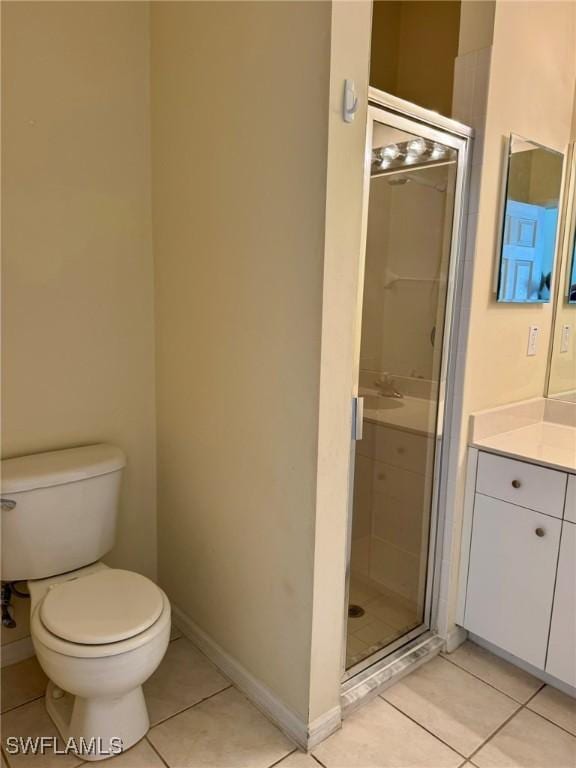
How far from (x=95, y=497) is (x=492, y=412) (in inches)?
58.6

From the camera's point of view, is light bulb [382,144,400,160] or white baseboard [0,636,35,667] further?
white baseboard [0,636,35,667]

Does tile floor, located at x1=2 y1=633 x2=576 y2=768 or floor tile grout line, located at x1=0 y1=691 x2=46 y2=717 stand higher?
tile floor, located at x1=2 y1=633 x2=576 y2=768

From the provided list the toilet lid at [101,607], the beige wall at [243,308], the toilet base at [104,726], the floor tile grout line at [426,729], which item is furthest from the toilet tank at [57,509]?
the floor tile grout line at [426,729]

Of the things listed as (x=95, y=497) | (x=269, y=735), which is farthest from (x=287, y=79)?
(x=269, y=735)

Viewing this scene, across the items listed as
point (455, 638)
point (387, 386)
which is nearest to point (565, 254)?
point (387, 386)

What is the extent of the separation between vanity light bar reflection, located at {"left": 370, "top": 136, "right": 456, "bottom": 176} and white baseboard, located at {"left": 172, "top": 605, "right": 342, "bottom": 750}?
5.57 feet

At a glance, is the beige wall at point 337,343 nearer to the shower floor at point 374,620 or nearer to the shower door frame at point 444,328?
the shower door frame at point 444,328

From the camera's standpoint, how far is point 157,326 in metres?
2.14

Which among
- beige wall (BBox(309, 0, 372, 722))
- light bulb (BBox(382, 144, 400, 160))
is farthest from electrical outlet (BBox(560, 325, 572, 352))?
Answer: beige wall (BBox(309, 0, 372, 722))

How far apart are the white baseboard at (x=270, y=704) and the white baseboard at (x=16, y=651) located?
59cm

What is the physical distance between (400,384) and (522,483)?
0.55 meters

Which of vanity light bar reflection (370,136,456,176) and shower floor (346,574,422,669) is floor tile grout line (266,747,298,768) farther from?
vanity light bar reflection (370,136,456,176)

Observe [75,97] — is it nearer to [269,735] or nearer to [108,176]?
[108,176]

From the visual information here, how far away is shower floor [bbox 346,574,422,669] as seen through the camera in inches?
77.7
